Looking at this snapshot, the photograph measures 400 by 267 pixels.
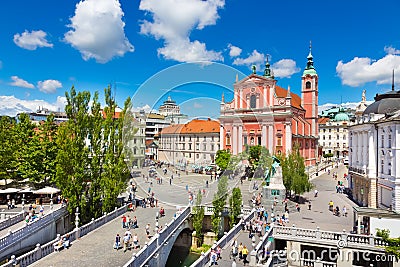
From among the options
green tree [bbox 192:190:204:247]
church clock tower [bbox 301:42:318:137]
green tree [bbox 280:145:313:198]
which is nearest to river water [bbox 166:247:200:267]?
green tree [bbox 192:190:204:247]

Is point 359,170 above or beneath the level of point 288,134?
beneath

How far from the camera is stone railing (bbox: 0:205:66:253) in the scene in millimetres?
16953

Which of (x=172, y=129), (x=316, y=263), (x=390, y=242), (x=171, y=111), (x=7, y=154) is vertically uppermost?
(x=171, y=111)

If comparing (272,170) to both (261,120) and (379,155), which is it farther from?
(261,120)

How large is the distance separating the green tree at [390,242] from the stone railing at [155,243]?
40.0 feet

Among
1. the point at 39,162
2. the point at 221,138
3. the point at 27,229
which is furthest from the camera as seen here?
the point at 221,138

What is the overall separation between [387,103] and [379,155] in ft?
16.2

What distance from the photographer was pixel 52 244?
16672 millimetres

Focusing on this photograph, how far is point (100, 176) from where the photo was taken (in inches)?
943

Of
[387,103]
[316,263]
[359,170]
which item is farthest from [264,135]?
[316,263]

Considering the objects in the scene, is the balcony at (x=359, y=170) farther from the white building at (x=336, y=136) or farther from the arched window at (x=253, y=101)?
the white building at (x=336, y=136)

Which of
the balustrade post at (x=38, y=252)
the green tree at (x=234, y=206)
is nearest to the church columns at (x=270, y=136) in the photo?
the green tree at (x=234, y=206)

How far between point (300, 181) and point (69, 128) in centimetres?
2162

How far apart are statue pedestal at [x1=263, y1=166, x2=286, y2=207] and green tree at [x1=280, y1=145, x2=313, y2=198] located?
1.94m
